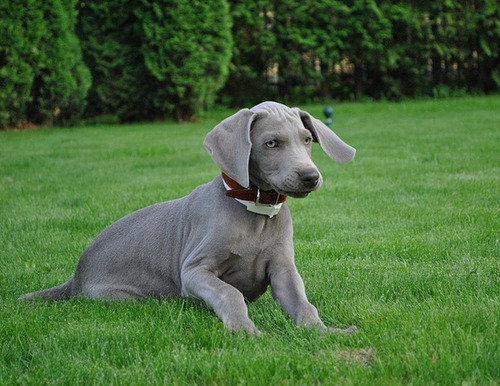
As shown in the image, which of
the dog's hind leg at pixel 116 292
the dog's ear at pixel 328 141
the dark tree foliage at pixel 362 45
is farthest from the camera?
the dark tree foliage at pixel 362 45

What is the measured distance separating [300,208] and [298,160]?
11.3 feet

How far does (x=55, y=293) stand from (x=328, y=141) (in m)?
1.95

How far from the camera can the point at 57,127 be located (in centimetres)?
1647

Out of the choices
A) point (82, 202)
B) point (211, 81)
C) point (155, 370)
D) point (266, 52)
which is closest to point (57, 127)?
point (211, 81)

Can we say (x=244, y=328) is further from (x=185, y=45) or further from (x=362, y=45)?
(x=362, y=45)

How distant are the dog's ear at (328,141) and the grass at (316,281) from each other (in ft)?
2.71

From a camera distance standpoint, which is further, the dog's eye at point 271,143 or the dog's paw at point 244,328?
the dog's eye at point 271,143

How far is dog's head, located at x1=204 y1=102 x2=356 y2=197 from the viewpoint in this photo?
138 inches

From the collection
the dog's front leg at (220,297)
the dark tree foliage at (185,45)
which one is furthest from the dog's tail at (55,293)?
the dark tree foliage at (185,45)

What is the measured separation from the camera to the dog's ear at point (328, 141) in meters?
3.94

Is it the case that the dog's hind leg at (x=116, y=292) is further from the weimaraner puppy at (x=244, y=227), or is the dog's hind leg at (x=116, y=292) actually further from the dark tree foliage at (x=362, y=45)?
the dark tree foliage at (x=362, y=45)

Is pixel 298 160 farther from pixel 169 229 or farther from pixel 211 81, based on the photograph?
pixel 211 81

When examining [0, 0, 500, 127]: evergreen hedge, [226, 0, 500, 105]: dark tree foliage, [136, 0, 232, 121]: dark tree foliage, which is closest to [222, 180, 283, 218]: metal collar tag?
[0, 0, 500, 127]: evergreen hedge

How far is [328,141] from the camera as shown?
3979mm
